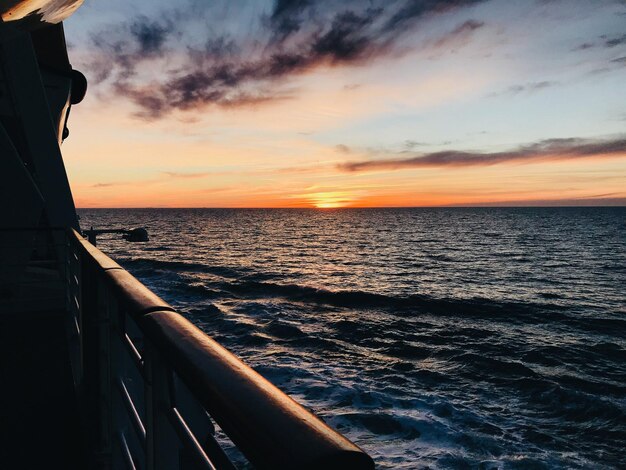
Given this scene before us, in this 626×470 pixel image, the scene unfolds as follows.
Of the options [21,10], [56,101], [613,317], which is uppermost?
[56,101]

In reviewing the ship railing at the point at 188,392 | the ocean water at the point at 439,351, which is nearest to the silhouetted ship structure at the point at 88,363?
the ship railing at the point at 188,392

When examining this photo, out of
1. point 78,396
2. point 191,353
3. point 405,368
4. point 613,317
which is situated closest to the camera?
point 191,353

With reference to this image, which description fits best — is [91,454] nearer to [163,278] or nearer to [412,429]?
[412,429]

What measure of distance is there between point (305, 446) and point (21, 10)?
7.66ft

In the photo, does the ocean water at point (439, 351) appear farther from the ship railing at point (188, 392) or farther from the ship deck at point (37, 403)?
the ship railing at point (188, 392)

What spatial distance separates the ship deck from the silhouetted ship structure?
0.01 metres

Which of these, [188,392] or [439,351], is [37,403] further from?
[439,351]

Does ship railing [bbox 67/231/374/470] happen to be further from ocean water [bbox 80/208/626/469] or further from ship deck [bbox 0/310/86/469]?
ocean water [bbox 80/208/626/469]

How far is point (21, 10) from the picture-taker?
1965mm

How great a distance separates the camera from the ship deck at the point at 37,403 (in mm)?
2959

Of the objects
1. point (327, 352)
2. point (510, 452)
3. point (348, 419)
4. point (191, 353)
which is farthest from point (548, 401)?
point (191, 353)

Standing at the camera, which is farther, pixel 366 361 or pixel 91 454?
pixel 366 361

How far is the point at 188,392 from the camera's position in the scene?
155 cm

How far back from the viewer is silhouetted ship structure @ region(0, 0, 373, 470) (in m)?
0.66
